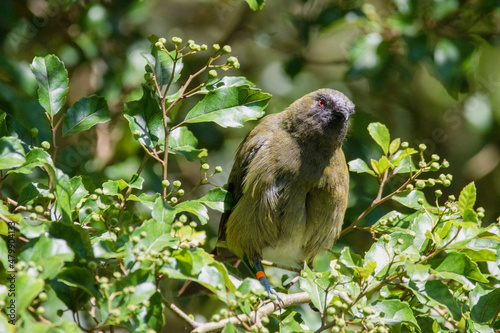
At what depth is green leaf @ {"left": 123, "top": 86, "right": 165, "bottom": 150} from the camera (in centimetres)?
270

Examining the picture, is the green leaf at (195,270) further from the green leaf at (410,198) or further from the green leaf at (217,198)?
the green leaf at (410,198)

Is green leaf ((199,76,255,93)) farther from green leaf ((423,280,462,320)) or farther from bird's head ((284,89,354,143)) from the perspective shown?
green leaf ((423,280,462,320))

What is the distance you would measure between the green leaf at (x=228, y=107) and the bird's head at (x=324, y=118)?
0.99 meters

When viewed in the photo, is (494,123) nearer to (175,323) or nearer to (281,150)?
(281,150)

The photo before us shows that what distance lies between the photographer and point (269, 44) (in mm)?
5391

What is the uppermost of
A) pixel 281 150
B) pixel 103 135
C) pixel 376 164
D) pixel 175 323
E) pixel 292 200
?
pixel 376 164

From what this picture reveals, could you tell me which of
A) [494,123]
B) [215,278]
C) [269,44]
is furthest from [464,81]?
[215,278]

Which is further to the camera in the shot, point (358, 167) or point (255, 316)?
point (358, 167)

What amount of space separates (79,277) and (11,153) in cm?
58

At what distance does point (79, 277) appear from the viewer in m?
1.96

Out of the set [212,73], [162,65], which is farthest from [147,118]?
[212,73]

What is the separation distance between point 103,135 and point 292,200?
6.25 ft

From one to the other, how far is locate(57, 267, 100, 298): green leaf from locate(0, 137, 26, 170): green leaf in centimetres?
48

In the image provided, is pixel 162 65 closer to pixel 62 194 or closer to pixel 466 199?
pixel 62 194
